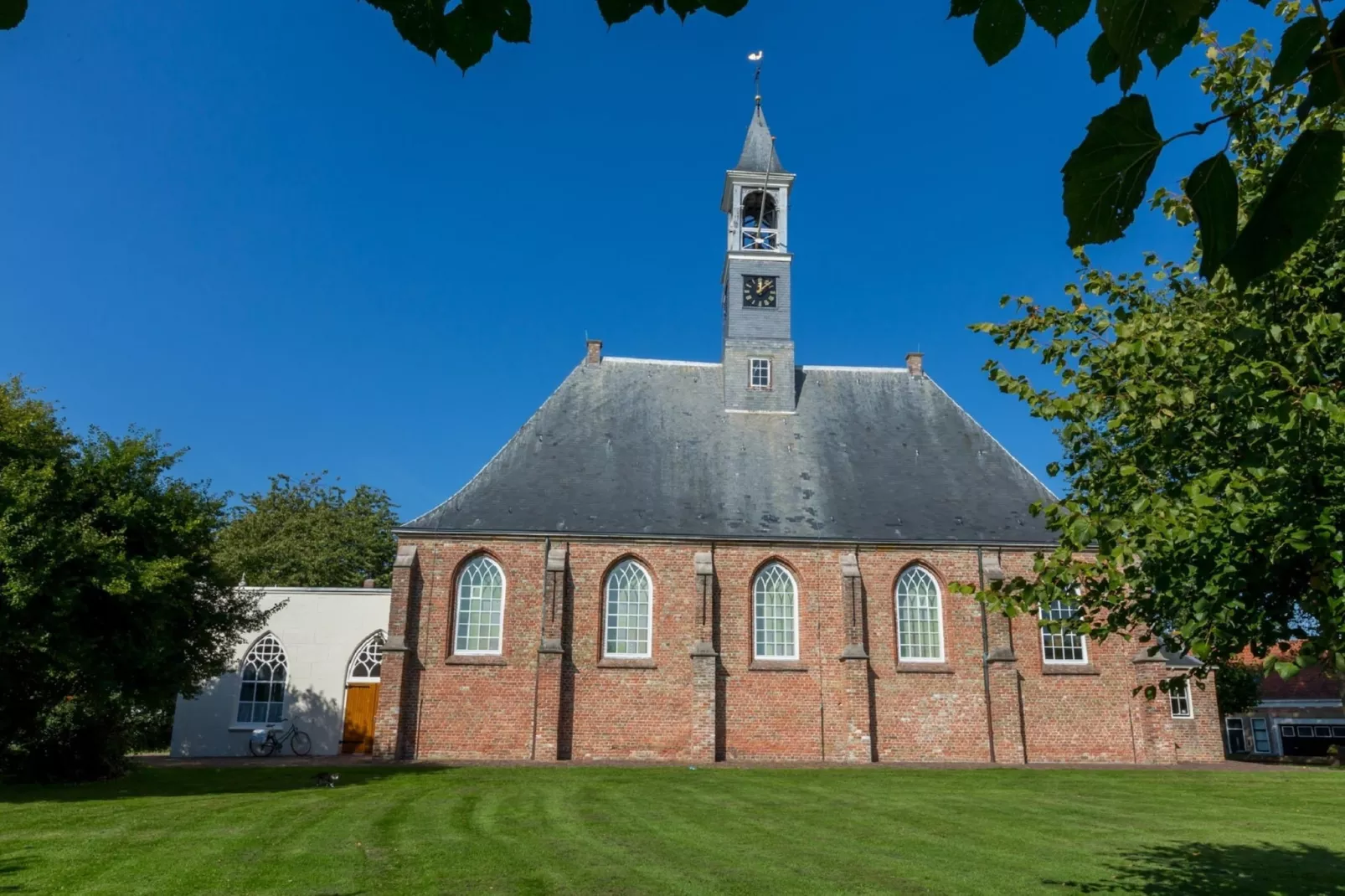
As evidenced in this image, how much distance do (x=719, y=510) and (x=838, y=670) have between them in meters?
4.97

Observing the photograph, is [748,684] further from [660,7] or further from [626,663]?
[660,7]

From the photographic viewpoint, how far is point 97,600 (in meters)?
15.1

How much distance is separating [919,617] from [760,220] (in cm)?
1279

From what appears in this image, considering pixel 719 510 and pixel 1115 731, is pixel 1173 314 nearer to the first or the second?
pixel 719 510

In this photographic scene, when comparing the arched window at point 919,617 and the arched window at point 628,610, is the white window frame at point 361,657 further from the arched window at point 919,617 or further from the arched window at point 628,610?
the arched window at point 919,617

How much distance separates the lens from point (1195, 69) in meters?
6.88

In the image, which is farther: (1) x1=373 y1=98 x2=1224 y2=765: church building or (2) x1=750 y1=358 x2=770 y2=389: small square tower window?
(2) x1=750 y1=358 x2=770 y2=389: small square tower window

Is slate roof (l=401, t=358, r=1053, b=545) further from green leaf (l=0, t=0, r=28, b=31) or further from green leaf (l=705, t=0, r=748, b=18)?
green leaf (l=0, t=0, r=28, b=31)

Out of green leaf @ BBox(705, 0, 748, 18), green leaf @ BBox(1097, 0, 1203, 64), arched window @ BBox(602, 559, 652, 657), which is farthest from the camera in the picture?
arched window @ BBox(602, 559, 652, 657)

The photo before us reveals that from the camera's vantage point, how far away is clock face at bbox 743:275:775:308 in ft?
91.2

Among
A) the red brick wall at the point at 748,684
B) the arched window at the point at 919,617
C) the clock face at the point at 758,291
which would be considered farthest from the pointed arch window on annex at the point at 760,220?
the arched window at the point at 919,617

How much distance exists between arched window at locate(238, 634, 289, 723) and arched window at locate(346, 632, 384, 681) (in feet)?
5.66

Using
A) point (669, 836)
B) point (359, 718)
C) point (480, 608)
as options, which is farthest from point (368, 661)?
point (669, 836)

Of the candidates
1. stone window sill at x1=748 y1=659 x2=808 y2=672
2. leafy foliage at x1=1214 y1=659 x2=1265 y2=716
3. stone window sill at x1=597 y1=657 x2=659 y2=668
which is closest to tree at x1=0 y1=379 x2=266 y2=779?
stone window sill at x1=597 y1=657 x2=659 y2=668
